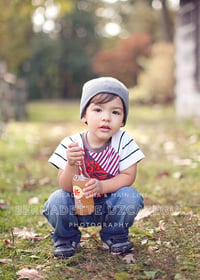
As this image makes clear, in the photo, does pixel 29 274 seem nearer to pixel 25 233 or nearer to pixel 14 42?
pixel 25 233

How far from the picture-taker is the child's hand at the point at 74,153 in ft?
7.89

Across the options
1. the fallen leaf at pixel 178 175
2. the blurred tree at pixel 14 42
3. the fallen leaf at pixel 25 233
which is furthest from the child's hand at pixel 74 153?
the blurred tree at pixel 14 42

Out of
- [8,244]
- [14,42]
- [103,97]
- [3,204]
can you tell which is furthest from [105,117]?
[14,42]

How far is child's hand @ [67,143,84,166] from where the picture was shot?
7.89 ft

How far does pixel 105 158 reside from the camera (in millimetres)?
2607

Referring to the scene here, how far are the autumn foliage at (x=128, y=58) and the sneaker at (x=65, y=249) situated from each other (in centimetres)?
1939

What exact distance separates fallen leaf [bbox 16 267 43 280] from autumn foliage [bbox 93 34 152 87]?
64.6ft

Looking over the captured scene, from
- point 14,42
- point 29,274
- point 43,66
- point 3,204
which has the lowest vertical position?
point 29,274

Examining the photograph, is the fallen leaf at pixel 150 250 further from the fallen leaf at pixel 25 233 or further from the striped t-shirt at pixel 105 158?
the fallen leaf at pixel 25 233

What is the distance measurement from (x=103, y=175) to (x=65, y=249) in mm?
458

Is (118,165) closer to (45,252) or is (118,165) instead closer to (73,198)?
(73,198)

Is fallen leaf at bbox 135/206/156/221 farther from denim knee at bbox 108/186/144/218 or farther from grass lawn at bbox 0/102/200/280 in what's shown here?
denim knee at bbox 108/186/144/218

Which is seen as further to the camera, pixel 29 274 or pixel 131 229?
pixel 131 229

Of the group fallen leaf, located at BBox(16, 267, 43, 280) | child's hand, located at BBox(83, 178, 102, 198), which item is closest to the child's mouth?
→ child's hand, located at BBox(83, 178, 102, 198)
